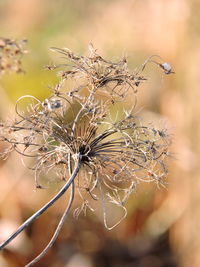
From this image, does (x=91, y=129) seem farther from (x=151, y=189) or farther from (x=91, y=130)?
(x=151, y=189)

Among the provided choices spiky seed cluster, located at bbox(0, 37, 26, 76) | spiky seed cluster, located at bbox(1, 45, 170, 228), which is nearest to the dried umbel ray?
spiky seed cluster, located at bbox(1, 45, 170, 228)

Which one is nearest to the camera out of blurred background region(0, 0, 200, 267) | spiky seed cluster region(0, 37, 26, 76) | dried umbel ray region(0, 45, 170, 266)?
dried umbel ray region(0, 45, 170, 266)

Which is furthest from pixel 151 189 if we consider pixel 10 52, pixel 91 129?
pixel 91 129

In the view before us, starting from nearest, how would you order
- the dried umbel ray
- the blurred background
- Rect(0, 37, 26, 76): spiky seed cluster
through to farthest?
the dried umbel ray → Rect(0, 37, 26, 76): spiky seed cluster → the blurred background

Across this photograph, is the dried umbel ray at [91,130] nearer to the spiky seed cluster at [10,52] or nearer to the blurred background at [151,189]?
the spiky seed cluster at [10,52]

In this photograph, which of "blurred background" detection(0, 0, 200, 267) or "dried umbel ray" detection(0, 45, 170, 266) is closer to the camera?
"dried umbel ray" detection(0, 45, 170, 266)

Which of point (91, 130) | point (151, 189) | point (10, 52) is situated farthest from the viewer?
point (151, 189)

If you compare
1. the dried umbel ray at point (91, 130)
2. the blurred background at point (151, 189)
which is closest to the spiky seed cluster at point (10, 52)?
the dried umbel ray at point (91, 130)

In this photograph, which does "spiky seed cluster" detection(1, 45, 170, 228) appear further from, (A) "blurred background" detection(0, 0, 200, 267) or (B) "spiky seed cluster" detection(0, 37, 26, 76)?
(A) "blurred background" detection(0, 0, 200, 267)
